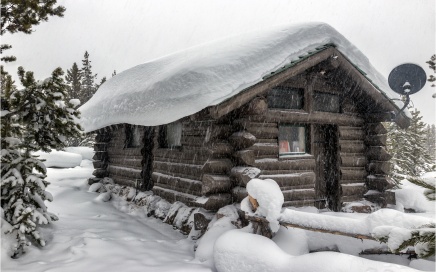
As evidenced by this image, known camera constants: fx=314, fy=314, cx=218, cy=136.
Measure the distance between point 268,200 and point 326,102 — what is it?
4.97 m

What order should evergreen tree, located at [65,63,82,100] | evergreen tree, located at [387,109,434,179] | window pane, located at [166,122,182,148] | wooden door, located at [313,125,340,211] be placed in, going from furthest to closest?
evergreen tree, located at [65,63,82,100], evergreen tree, located at [387,109,434,179], wooden door, located at [313,125,340,211], window pane, located at [166,122,182,148]

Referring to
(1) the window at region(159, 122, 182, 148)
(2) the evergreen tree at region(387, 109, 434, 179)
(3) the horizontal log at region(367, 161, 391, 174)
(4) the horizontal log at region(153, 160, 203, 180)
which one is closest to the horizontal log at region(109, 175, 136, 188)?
(4) the horizontal log at region(153, 160, 203, 180)

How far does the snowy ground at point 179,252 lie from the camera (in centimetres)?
394

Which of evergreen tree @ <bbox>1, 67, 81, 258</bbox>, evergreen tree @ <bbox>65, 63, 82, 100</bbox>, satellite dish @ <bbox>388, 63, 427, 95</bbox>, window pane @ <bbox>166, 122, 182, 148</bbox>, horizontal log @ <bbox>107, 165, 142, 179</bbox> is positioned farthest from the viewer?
Answer: evergreen tree @ <bbox>65, 63, 82, 100</bbox>

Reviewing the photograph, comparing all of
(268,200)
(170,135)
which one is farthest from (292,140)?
(268,200)

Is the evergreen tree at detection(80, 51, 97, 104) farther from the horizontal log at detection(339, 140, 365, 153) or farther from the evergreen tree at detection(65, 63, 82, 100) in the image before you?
the horizontal log at detection(339, 140, 365, 153)

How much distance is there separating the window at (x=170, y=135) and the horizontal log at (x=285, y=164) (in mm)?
2404

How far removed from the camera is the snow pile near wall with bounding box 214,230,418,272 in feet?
11.9

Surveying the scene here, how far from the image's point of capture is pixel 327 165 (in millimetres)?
9070

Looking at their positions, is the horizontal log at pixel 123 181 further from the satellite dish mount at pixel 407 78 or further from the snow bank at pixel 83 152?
the snow bank at pixel 83 152

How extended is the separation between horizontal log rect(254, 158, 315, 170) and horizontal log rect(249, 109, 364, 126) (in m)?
0.99

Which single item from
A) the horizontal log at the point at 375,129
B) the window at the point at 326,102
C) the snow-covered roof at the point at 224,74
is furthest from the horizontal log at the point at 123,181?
the horizontal log at the point at 375,129

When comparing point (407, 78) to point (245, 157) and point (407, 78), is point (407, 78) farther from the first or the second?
point (245, 157)

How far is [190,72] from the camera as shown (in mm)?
7398
